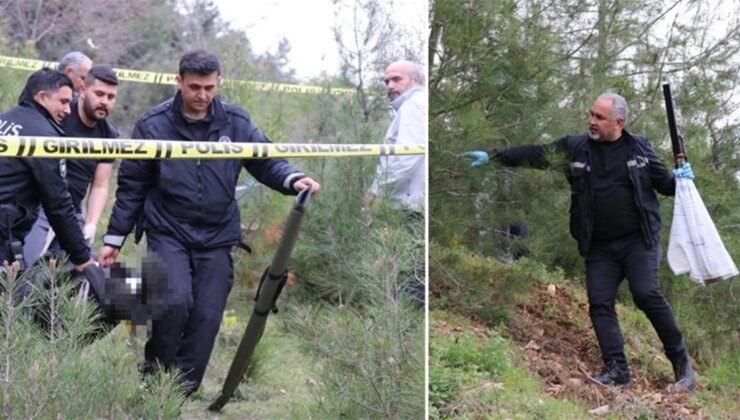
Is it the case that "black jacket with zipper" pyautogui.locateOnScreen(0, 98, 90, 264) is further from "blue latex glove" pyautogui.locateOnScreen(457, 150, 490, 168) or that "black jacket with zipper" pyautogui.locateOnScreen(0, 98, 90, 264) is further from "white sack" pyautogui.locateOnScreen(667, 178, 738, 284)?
"white sack" pyautogui.locateOnScreen(667, 178, 738, 284)

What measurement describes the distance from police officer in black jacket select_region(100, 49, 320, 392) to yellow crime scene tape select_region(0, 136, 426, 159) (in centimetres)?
7

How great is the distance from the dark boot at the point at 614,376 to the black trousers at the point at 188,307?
118 cm

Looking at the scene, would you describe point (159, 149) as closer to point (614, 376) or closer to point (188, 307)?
point (188, 307)

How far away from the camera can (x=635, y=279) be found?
3520mm

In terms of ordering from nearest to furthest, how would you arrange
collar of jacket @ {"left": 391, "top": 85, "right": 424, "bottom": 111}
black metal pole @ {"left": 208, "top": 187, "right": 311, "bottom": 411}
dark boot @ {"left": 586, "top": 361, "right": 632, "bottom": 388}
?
black metal pole @ {"left": 208, "top": 187, "right": 311, "bottom": 411} → collar of jacket @ {"left": 391, "top": 85, "right": 424, "bottom": 111} → dark boot @ {"left": 586, "top": 361, "right": 632, "bottom": 388}

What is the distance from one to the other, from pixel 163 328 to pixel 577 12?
1640mm

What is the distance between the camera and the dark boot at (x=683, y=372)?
3.32 m

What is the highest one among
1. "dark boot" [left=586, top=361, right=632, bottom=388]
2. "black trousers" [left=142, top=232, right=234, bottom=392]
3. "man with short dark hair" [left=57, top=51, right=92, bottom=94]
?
"man with short dark hair" [left=57, top=51, right=92, bottom=94]

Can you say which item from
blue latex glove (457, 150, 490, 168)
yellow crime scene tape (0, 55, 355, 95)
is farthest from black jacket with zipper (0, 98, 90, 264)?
yellow crime scene tape (0, 55, 355, 95)

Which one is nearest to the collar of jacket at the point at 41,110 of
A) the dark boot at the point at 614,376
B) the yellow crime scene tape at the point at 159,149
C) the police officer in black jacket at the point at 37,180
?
the police officer in black jacket at the point at 37,180

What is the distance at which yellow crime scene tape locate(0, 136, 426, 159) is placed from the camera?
7.39ft

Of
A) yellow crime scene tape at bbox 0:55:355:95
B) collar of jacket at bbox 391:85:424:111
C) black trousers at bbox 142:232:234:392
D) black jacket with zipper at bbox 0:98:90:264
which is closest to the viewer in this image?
black jacket with zipper at bbox 0:98:90:264

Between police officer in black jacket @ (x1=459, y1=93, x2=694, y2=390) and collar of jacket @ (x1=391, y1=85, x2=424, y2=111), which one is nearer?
collar of jacket @ (x1=391, y1=85, x2=424, y2=111)

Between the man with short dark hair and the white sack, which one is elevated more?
the man with short dark hair
